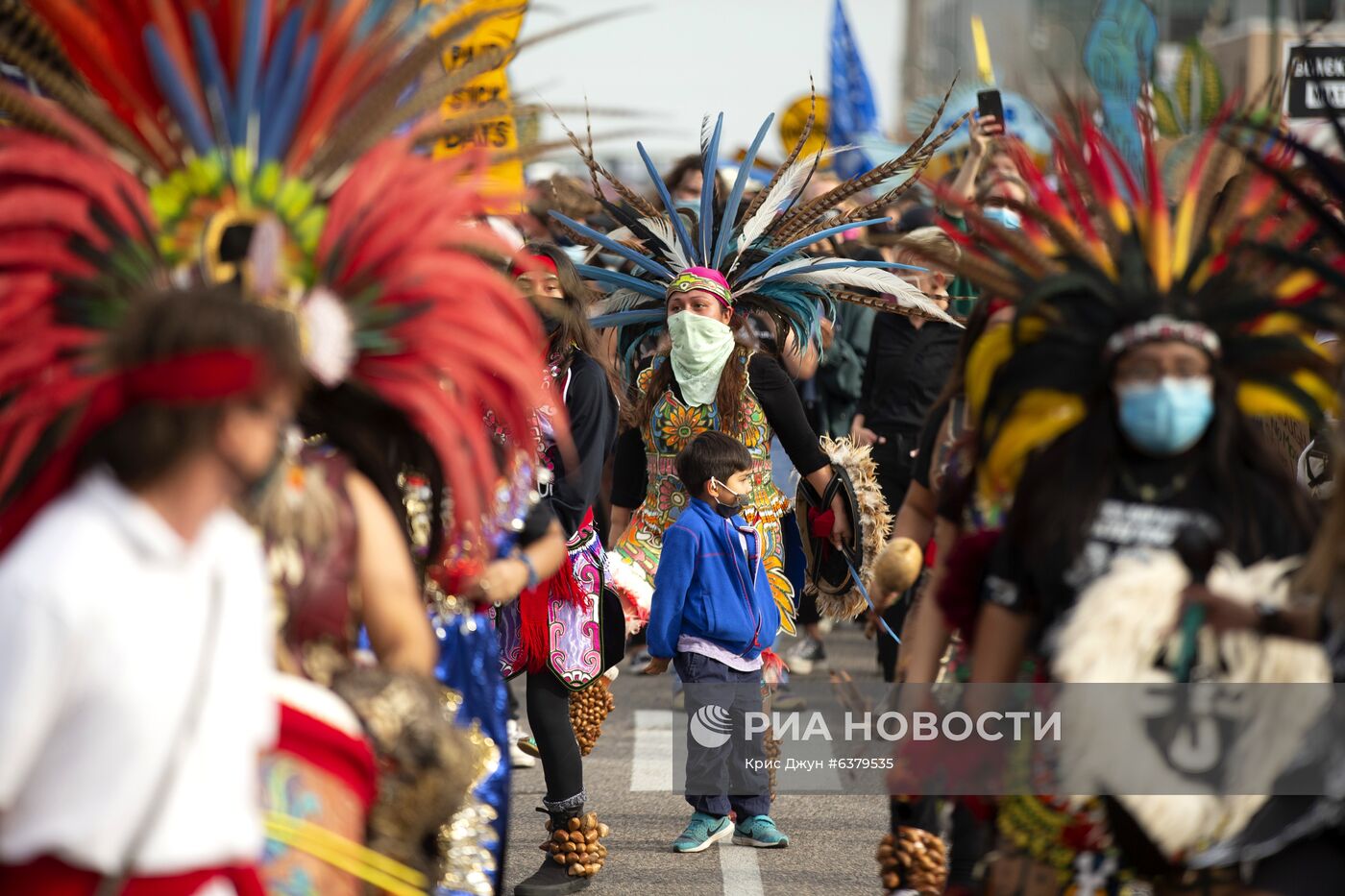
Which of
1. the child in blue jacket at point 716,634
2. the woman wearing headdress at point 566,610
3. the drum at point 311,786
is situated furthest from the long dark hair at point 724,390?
the drum at point 311,786

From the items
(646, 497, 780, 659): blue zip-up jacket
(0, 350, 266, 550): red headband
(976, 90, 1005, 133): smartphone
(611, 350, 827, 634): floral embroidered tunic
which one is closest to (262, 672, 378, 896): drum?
(0, 350, 266, 550): red headband

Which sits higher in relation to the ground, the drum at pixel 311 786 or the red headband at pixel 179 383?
the red headband at pixel 179 383

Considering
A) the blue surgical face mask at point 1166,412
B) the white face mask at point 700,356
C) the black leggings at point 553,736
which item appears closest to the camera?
the blue surgical face mask at point 1166,412

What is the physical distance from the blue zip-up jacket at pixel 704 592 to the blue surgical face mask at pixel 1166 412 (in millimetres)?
2966

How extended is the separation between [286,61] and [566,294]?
2790mm

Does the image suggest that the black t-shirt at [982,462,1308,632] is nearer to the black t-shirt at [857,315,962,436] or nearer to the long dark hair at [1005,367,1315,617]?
the long dark hair at [1005,367,1315,617]

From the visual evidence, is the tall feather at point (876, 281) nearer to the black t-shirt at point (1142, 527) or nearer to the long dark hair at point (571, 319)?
the long dark hair at point (571, 319)

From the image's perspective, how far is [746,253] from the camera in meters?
7.52

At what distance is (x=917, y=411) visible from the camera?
912cm

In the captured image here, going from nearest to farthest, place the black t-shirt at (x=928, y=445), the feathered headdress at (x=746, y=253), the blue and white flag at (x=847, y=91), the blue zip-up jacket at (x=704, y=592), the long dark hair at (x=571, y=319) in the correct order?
the black t-shirt at (x=928, y=445) → the long dark hair at (x=571, y=319) → the blue zip-up jacket at (x=704, y=592) → the feathered headdress at (x=746, y=253) → the blue and white flag at (x=847, y=91)

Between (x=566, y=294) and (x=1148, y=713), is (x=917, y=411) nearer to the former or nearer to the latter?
(x=566, y=294)

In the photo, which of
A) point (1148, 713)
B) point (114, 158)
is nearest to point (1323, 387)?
point (1148, 713)

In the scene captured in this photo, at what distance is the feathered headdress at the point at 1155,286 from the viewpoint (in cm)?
396

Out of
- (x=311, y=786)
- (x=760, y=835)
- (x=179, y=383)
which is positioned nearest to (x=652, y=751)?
(x=760, y=835)
